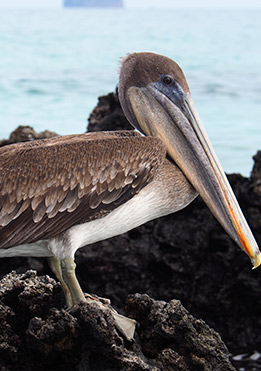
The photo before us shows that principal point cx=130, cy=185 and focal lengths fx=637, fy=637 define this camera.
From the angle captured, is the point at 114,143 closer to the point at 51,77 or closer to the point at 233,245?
the point at 233,245

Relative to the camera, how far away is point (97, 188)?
3.41 meters

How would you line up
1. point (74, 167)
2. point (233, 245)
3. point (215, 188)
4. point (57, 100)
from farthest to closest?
point (57, 100) → point (233, 245) → point (215, 188) → point (74, 167)

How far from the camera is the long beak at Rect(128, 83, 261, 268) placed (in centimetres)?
357

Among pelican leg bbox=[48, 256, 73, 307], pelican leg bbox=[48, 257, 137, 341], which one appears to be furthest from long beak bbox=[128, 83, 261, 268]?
pelican leg bbox=[48, 256, 73, 307]

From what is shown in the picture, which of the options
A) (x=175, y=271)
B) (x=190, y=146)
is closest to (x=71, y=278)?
(x=190, y=146)

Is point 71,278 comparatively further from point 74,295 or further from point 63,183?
point 63,183

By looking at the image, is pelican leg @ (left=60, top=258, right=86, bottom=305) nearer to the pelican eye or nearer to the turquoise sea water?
the pelican eye

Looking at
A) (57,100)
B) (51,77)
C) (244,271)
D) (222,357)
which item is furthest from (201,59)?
(222,357)

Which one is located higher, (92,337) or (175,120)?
(175,120)

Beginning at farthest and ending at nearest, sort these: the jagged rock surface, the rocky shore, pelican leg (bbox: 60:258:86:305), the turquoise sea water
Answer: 1. the turquoise sea water
2. the rocky shore
3. pelican leg (bbox: 60:258:86:305)
4. the jagged rock surface

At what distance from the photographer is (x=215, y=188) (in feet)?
11.9

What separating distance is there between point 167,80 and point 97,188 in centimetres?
84

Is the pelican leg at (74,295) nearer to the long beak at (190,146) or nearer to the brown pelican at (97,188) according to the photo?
the brown pelican at (97,188)

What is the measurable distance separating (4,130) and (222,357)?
16.5 meters
